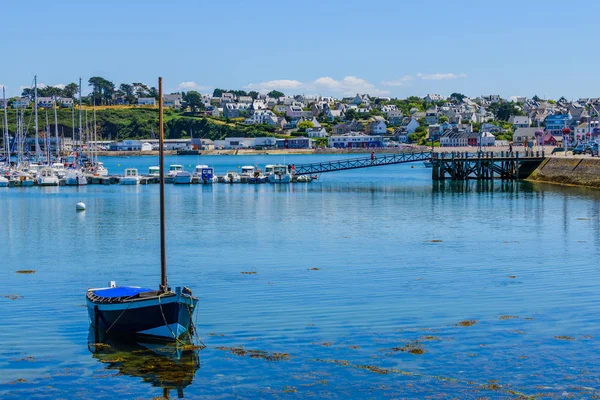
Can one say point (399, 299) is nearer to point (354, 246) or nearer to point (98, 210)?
point (354, 246)

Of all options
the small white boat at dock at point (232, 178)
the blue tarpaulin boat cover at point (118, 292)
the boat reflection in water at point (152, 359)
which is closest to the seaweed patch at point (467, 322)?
the boat reflection in water at point (152, 359)

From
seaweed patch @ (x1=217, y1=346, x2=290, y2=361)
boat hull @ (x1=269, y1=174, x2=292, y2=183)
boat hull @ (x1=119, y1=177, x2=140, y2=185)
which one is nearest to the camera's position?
seaweed patch @ (x1=217, y1=346, x2=290, y2=361)

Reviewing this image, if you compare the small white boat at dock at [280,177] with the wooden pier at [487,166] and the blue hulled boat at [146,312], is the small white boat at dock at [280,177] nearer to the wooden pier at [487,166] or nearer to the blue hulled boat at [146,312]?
the wooden pier at [487,166]

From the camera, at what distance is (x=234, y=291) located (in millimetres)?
29469

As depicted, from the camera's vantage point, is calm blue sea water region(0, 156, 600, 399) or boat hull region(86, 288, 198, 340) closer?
calm blue sea water region(0, 156, 600, 399)

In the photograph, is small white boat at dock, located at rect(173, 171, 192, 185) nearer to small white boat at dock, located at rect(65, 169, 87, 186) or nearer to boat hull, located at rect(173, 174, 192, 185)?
boat hull, located at rect(173, 174, 192, 185)

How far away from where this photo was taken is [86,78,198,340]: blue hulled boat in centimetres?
2217

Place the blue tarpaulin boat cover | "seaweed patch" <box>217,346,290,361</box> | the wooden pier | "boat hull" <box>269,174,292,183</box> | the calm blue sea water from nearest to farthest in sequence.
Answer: the calm blue sea water → "seaweed patch" <box>217,346,290,361</box> → the blue tarpaulin boat cover → the wooden pier → "boat hull" <box>269,174,292,183</box>

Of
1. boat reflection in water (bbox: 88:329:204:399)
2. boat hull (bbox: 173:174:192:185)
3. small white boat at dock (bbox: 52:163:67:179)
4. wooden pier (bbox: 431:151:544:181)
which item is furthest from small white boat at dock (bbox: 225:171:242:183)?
boat reflection in water (bbox: 88:329:204:399)

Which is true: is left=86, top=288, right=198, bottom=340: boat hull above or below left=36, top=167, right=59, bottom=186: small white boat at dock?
below

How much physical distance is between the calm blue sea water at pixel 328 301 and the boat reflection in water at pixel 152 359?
0.26 ft

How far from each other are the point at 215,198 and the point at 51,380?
5728 centimetres

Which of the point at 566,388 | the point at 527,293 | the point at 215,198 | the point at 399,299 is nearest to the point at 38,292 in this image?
the point at 399,299

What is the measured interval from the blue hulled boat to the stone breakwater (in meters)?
63.0
